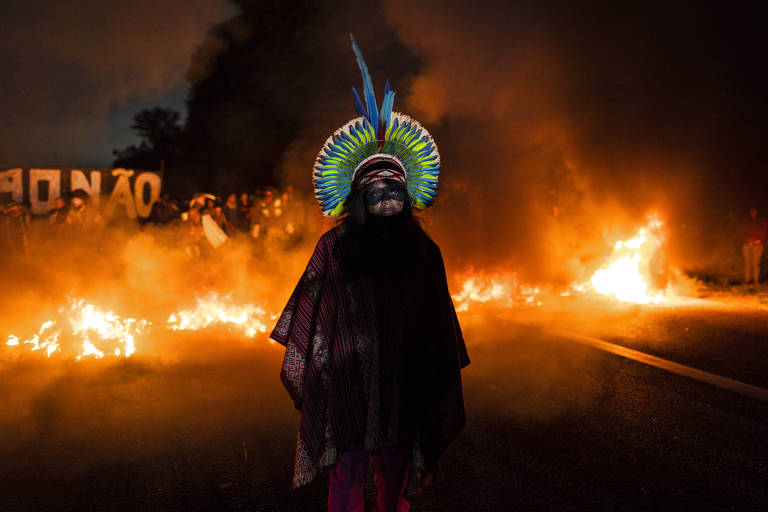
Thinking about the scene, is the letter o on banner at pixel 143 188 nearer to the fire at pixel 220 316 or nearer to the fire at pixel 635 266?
the fire at pixel 220 316

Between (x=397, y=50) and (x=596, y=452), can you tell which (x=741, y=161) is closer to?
(x=397, y=50)

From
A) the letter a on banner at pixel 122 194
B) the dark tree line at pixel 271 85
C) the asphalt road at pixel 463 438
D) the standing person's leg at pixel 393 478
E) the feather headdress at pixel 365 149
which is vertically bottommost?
the asphalt road at pixel 463 438

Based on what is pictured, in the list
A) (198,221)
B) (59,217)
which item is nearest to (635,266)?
(198,221)

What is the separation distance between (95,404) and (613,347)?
525 centimetres

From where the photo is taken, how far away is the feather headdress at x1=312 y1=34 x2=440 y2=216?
2.56 meters

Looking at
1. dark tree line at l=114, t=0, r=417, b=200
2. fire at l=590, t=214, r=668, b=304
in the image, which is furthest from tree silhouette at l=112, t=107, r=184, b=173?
fire at l=590, t=214, r=668, b=304

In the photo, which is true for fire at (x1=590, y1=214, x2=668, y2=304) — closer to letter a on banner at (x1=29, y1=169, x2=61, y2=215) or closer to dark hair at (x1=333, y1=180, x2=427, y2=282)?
dark hair at (x1=333, y1=180, x2=427, y2=282)

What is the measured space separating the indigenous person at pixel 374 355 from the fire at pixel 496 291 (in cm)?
674

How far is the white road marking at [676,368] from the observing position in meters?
4.52

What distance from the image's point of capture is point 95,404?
4383 millimetres

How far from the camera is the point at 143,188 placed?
16125 millimetres

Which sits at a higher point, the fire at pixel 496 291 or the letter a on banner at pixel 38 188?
the letter a on banner at pixel 38 188

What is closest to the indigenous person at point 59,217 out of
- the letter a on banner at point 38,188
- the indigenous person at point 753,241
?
the letter a on banner at point 38,188

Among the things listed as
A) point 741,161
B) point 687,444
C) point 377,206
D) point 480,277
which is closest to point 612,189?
point 741,161
